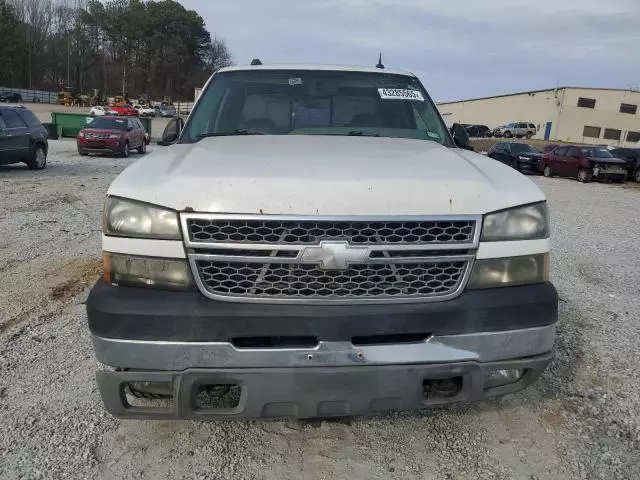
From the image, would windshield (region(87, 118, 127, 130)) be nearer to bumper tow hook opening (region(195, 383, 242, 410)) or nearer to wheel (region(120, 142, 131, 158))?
wheel (region(120, 142, 131, 158))

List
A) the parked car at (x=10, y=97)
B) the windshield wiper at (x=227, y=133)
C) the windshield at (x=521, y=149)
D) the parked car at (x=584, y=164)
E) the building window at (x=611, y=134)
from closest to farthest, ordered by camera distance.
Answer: the windshield wiper at (x=227, y=133), the parked car at (x=584, y=164), the windshield at (x=521, y=149), the building window at (x=611, y=134), the parked car at (x=10, y=97)

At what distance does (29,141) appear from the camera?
14484mm

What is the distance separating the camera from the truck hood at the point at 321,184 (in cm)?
210

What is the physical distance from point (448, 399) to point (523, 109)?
238ft

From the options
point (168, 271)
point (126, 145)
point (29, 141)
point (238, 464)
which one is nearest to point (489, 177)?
point (168, 271)

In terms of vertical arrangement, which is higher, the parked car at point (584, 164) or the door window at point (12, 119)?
the door window at point (12, 119)

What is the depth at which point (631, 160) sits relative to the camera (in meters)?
23.1

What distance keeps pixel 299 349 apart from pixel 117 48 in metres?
98.1

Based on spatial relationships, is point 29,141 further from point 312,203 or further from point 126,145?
point 312,203

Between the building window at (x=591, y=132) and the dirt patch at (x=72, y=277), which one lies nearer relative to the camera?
the dirt patch at (x=72, y=277)

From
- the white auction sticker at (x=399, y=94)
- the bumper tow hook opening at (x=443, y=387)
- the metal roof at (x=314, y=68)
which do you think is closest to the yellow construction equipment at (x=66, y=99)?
the metal roof at (x=314, y=68)

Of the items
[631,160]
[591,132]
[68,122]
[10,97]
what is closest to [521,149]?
[631,160]

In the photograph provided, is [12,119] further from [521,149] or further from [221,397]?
[521,149]

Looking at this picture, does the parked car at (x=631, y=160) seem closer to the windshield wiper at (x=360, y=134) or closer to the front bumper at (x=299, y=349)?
the windshield wiper at (x=360, y=134)
